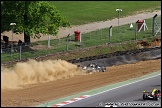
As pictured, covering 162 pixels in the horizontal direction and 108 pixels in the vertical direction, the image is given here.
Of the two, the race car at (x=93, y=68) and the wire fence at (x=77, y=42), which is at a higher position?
the wire fence at (x=77, y=42)

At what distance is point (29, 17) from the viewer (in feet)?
99.7

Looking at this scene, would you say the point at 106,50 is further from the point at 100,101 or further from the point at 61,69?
the point at 100,101

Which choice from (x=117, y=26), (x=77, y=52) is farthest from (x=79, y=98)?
(x=117, y=26)

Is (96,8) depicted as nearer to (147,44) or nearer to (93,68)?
(147,44)

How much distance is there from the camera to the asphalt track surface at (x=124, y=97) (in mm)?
19242

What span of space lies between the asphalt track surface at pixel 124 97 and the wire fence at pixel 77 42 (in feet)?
27.2

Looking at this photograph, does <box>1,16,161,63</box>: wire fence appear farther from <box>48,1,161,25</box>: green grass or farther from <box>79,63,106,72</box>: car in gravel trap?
<box>48,1,161,25</box>: green grass

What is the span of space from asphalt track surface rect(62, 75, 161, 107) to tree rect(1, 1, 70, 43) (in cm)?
957

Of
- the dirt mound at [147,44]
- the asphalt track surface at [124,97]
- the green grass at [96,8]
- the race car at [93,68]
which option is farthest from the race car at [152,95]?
the green grass at [96,8]

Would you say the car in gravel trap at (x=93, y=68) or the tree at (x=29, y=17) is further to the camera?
the tree at (x=29, y=17)

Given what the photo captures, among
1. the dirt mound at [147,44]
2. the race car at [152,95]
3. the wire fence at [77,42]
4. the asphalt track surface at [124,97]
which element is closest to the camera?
the asphalt track surface at [124,97]

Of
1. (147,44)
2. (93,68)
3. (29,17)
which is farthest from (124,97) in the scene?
(147,44)

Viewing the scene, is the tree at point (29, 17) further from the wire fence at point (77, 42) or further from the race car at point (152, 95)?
Result: the race car at point (152, 95)

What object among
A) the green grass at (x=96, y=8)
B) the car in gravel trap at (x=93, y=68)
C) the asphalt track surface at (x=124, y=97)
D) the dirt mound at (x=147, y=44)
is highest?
Answer: the green grass at (x=96, y=8)
